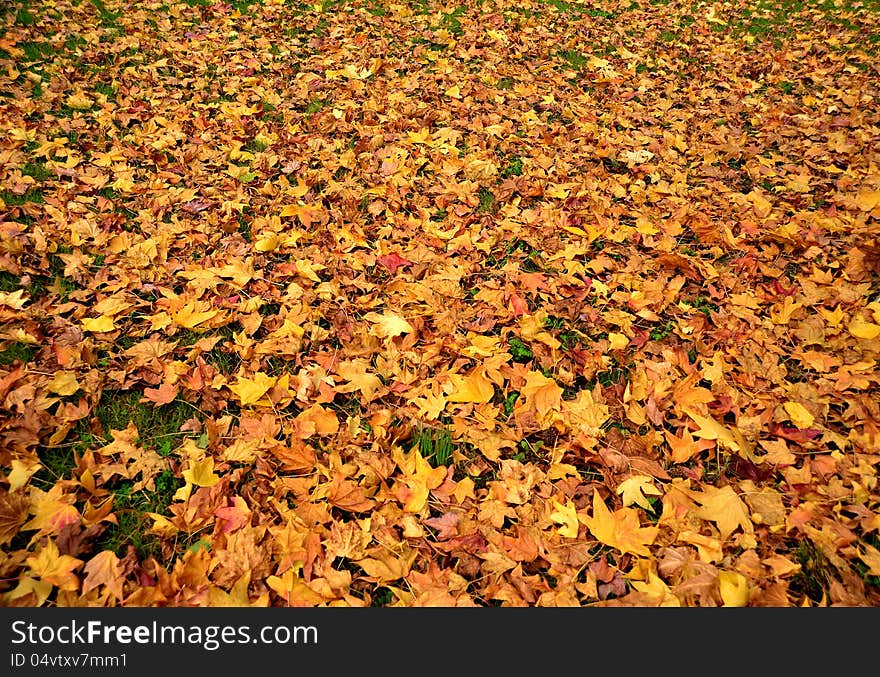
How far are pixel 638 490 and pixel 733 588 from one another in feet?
1.31

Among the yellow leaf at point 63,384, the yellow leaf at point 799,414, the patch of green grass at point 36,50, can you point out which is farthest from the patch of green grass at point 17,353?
the patch of green grass at point 36,50

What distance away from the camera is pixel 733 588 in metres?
1.57

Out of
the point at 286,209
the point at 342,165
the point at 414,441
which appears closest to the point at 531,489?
the point at 414,441

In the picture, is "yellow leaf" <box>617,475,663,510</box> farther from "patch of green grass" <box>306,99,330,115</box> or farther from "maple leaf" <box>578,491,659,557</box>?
"patch of green grass" <box>306,99,330,115</box>

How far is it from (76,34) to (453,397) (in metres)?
5.00

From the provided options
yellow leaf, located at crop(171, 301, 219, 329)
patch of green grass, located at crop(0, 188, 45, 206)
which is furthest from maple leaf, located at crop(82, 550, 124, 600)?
patch of green grass, located at crop(0, 188, 45, 206)

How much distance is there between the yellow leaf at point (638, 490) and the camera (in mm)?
1827

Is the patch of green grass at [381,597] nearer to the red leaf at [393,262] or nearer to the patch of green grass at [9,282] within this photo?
the red leaf at [393,262]

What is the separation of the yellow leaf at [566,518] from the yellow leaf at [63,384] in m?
1.90

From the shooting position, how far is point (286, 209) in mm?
3037

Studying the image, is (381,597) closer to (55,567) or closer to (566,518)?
(566,518)

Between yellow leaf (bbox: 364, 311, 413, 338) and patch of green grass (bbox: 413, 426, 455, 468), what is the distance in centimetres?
53

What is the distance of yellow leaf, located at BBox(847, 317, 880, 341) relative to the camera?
7.62 feet

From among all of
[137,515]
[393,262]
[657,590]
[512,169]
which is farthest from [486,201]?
[137,515]
